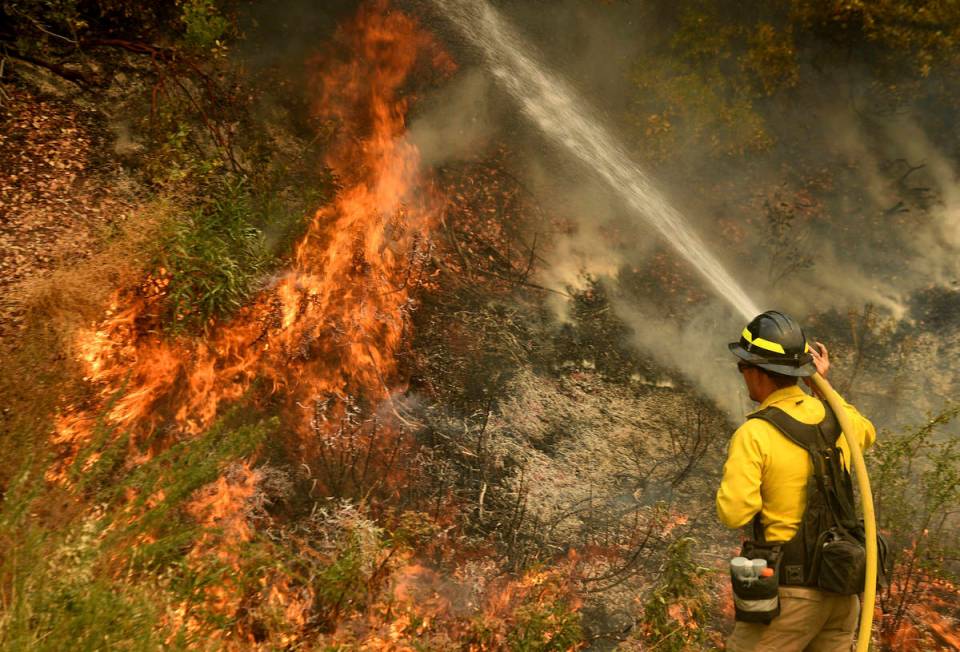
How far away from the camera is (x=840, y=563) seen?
3113 millimetres

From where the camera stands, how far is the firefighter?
3.14 m

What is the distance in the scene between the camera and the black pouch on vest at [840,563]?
3100 mm

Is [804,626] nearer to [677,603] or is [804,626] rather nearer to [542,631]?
[677,603]

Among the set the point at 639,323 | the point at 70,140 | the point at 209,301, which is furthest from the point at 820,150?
the point at 70,140

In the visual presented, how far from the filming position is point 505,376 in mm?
6375

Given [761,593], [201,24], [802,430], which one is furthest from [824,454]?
[201,24]

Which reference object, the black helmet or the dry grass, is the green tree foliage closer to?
the black helmet

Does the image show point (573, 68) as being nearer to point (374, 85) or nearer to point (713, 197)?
point (713, 197)

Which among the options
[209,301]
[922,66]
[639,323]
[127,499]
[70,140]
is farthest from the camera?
[922,66]

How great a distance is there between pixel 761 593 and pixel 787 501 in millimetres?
455

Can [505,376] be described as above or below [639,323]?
below

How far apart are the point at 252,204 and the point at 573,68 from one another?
6.53m

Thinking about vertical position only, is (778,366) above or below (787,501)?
above

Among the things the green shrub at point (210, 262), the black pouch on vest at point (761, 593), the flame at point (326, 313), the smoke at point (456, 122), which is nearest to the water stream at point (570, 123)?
the smoke at point (456, 122)
